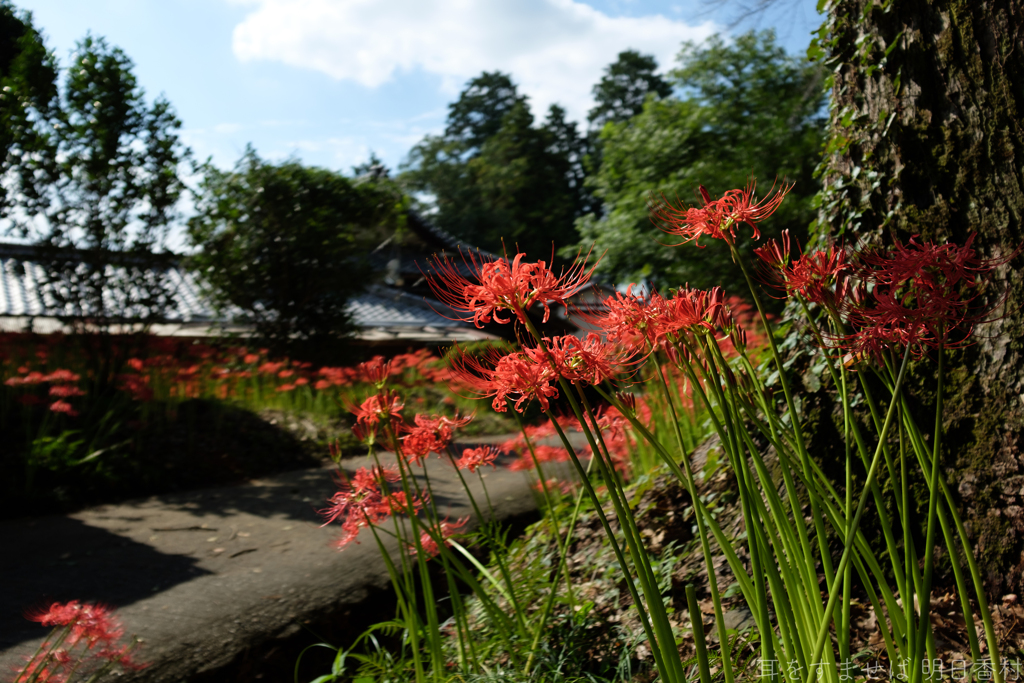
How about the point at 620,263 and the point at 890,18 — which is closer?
the point at 890,18

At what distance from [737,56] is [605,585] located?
17.0 meters

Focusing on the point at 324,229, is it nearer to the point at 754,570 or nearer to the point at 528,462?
the point at 528,462

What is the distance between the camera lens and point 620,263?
14656 mm

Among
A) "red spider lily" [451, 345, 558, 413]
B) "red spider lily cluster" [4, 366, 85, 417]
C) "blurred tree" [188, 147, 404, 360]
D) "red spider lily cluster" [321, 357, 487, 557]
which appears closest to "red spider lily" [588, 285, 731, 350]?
"red spider lily" [451, 345, 558, 413]

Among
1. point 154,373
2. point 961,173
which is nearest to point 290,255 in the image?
point 154,373

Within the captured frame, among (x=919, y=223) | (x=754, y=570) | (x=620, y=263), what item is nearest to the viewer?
(x=754, y=570)

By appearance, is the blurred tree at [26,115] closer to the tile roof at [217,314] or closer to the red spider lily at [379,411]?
the tile roof at [217,314]

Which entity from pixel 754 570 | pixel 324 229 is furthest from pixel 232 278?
Result: pixel 754 570

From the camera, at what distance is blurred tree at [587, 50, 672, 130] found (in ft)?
105

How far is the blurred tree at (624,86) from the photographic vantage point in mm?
31953

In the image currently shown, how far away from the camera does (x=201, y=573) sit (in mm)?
3502

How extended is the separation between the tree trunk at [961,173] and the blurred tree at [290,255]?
8.81 meters

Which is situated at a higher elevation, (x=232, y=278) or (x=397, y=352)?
(x=232, y=278)

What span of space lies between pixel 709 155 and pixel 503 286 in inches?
556
